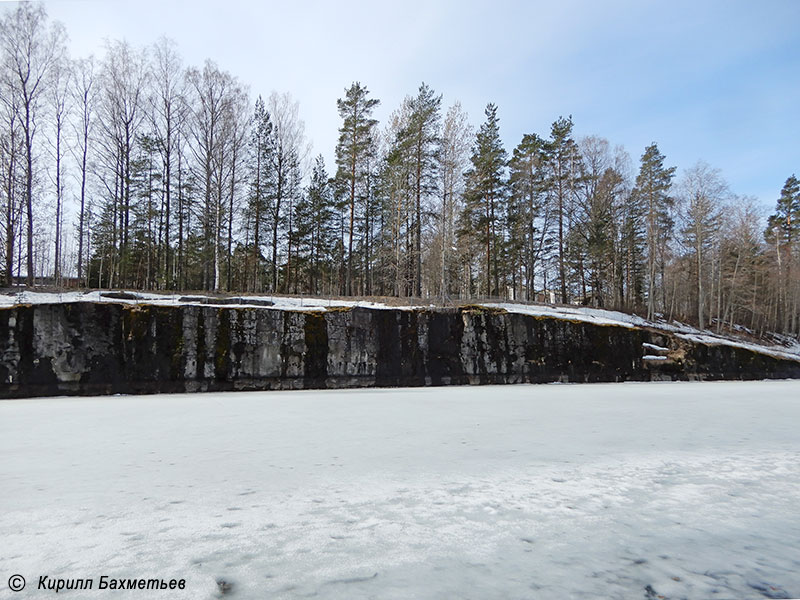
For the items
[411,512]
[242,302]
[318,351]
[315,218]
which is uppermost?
[315,218]

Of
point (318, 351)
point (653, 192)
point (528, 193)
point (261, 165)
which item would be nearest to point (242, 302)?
point (318, 351)

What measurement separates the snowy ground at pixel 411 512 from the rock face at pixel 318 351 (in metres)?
7.68

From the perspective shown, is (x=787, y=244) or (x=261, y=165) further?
(x=787, y=244)

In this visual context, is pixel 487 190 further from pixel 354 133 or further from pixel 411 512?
pixel 411 512

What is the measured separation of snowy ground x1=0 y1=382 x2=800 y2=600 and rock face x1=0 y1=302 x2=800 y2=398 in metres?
7.68

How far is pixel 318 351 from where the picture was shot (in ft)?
42.3

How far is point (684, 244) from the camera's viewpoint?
88.6ft

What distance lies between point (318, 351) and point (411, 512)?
1114 cm

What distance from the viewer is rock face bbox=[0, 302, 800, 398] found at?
10.6m

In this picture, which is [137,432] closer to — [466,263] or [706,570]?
[706,570]

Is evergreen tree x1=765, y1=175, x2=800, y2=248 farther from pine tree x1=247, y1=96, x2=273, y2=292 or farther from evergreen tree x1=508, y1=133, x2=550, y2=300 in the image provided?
pine tree x1=247, y1=96, x2=273, y2=292

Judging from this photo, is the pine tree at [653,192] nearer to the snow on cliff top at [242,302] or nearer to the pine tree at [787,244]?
the snow on cliff top at [242,302]

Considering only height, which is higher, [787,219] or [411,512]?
[787,219]

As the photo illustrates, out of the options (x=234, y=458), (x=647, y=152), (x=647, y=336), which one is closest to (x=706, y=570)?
(x=234, y=458)
